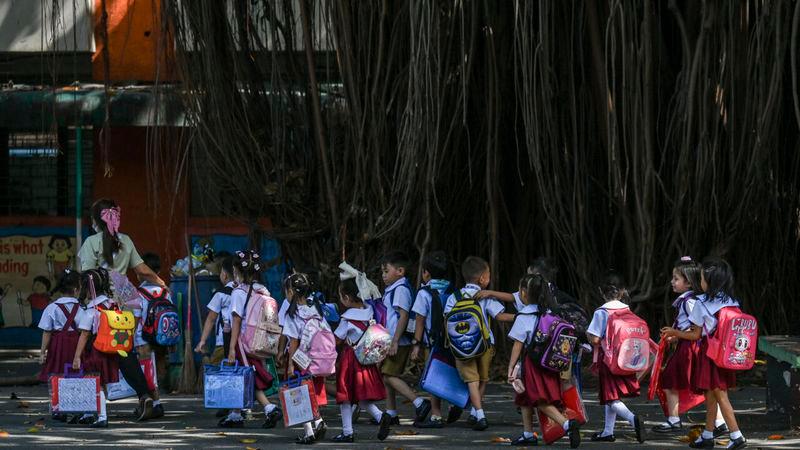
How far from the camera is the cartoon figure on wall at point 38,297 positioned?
51.2ft

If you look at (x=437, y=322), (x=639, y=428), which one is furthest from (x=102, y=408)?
(x=639, y=428)

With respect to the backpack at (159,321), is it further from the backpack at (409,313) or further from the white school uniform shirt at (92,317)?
the backpack at (409,313)

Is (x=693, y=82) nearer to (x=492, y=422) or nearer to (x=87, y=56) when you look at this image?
(x=492, y=422)

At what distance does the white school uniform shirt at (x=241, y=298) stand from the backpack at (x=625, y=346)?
7.71 ft

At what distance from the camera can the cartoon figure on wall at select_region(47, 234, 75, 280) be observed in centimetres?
1562

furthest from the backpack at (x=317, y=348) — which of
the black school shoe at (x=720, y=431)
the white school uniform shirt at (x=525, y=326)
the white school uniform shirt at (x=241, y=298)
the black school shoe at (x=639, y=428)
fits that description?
the black school shoe at (x=720, y=431)

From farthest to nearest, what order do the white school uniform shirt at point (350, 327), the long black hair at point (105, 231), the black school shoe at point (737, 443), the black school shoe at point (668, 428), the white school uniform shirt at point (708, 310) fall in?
the long black hair at point (105, 231) → the black school shoe at point (668, 428) → the white school uniform shirt at point (350, 327) → the white school uniform shirt at point (708, 310) → the black school shoe at point (737, 443)

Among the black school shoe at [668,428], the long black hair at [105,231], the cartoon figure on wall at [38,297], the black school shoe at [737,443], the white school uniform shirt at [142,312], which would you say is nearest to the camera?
the black school shoe at [737,443]

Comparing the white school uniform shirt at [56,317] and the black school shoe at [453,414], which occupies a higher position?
the white school uniform shirt at [56,317]

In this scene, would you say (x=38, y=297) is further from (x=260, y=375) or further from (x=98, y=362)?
(x=260, y=375)

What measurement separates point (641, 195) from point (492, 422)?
2252mm

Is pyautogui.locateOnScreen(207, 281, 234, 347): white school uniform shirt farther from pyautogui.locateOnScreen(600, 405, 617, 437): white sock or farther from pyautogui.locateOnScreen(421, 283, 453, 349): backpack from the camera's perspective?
pyautogui.locateOnScreen(600, 405, 617, 437): white sock

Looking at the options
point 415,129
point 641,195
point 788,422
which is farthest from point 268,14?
point 788,422

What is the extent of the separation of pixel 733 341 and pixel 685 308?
0.49 metres
